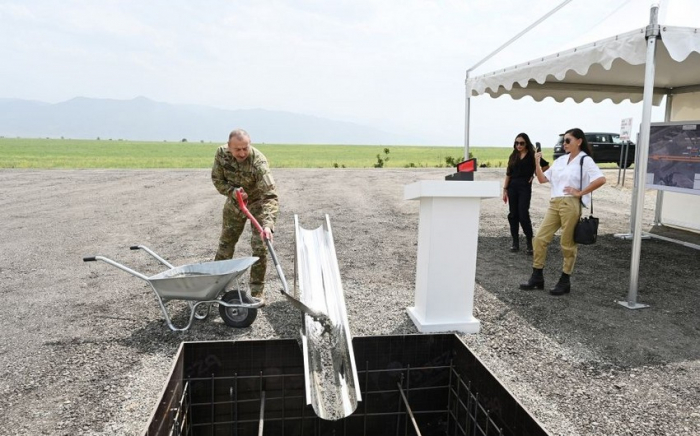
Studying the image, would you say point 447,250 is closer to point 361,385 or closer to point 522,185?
point 361,385

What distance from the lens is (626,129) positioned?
14664mm

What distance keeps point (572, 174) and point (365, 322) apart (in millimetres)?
2431

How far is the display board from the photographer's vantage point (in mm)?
6969

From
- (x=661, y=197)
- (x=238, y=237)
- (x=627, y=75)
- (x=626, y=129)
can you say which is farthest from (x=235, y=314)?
(x=626, y=129)

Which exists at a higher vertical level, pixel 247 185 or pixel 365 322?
pixel 247 185

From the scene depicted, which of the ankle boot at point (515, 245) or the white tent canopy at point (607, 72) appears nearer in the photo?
the white tent canopy at point (607, 72)

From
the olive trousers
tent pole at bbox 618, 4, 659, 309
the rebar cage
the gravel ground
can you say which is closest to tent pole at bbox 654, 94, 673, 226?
the gravel ground

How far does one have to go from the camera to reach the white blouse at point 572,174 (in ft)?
15.4

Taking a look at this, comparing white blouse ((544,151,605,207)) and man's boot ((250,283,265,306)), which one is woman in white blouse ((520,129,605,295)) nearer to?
white blouse ((544,151,605,207))

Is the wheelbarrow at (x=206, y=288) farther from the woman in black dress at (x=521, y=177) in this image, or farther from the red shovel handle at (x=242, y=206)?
the woman in black dress at (x=521, y=177)

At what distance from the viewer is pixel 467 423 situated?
281 centimetres

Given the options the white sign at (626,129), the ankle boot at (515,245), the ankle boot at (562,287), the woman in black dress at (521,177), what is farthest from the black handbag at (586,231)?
the white sign at (626,129)

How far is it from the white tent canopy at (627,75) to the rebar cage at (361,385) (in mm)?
2703

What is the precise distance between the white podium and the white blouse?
132cm
